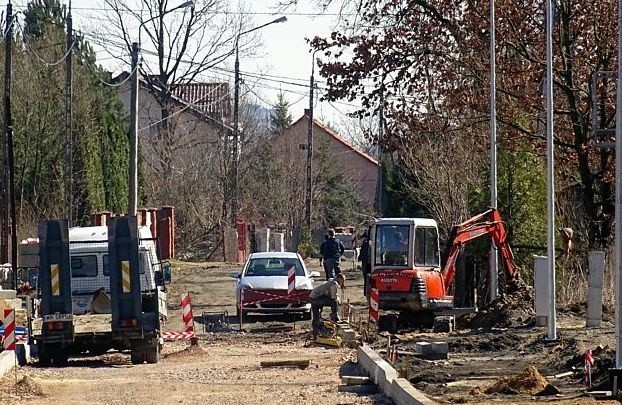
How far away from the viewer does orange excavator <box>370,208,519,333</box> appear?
27391mm

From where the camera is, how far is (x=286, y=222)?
237 ft

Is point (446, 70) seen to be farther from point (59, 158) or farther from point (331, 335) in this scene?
point (59, 158)

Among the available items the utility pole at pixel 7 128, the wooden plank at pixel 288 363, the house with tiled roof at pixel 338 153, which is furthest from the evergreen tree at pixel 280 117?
the wooden plank at pixel 288 363

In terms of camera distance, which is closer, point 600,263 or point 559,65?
point 600,263

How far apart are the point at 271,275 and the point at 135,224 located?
944 cm

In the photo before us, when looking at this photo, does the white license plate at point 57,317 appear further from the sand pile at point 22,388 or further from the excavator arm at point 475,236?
the excavator arm at point 475,236

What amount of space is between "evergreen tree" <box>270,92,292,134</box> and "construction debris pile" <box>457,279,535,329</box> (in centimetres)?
5707

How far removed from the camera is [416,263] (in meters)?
28.1

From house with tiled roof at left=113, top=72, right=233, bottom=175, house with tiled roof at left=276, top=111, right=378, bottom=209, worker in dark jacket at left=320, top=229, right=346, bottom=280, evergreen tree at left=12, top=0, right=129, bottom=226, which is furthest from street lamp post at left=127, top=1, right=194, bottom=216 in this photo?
house with tiled roof at left=276, top=111, right=378, bottom=209

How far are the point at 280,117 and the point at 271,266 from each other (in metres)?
62.3

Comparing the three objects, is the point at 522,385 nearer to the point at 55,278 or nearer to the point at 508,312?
the point at 55,278

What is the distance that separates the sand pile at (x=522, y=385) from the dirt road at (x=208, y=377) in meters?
1.41

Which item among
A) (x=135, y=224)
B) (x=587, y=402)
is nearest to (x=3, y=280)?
(x=135, y=224)

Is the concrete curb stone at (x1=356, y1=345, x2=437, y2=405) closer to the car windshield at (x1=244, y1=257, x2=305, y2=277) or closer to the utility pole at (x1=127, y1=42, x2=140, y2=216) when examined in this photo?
the car windshield at (x1=244, y1=257, x2=305, y2=277)
